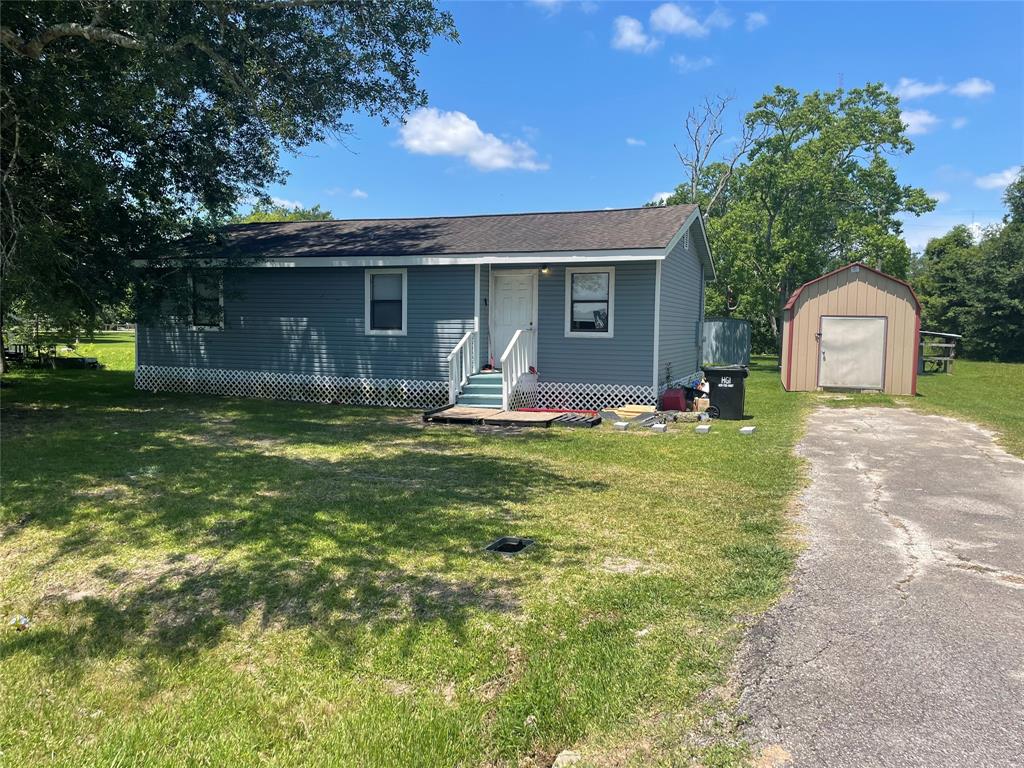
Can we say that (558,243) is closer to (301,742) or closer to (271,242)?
(271,242)

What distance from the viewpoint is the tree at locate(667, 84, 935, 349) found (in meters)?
28.9

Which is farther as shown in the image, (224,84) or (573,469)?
(224,84)

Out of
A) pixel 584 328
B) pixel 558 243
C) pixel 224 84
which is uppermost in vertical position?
pixel 224 84

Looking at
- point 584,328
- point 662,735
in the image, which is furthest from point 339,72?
point 662,735

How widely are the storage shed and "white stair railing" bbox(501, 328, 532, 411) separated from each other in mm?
8398

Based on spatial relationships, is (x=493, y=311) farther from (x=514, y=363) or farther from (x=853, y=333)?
(x=853, y=333)

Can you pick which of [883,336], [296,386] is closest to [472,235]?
[296,386]

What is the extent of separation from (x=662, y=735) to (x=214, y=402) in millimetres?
12813

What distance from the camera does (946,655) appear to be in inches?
125

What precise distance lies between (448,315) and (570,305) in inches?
93.3

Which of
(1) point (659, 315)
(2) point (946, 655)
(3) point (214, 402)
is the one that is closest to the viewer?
(2) point (946, 655)

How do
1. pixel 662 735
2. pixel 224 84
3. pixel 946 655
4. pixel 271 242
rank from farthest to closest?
1. pixel 271 242
2. pixel 224 84
3. pixel 946 655
4. pixel 662 735

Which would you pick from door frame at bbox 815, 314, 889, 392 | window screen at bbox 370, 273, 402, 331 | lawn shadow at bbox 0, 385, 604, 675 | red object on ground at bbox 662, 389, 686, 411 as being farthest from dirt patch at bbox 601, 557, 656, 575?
door frame at bbox 815, 314, 889, 392

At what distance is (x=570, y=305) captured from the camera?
515 inches
